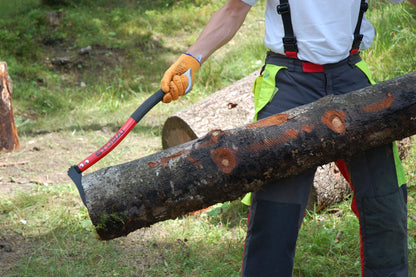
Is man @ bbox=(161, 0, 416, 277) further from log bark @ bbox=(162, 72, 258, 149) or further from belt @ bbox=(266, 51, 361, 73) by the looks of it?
log bark @ bbox=(162, 72, 258, 149)

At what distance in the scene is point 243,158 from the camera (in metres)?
1.67

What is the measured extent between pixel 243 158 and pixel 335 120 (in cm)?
44

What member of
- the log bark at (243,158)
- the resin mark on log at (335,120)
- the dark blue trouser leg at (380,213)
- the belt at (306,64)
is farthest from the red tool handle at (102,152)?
the dark blue trouser leg at (380,213)

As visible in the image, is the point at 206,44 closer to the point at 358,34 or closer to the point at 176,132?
the point at 358,34

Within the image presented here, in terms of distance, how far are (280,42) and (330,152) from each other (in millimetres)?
552

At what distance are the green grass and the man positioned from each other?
0.69 meters

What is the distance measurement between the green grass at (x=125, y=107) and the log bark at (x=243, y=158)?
1.97 feet

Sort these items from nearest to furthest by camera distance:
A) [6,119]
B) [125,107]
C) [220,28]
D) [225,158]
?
[225,158] → [220,28] → [6,119] → [125,107]

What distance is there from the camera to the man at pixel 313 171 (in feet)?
5.64

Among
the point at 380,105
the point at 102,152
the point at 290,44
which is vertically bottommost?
the point at 102,152

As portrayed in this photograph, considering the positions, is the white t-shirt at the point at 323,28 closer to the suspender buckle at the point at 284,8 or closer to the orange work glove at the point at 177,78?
the suspender buckle at the point at 284,8

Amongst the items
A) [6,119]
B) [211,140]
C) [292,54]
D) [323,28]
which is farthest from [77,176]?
[6,119]

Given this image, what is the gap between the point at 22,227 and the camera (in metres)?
2.98

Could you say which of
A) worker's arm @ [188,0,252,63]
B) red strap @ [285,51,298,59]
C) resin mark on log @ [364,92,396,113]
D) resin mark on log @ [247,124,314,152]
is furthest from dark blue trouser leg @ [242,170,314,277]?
worker's arm @ [188,0,252,63]
